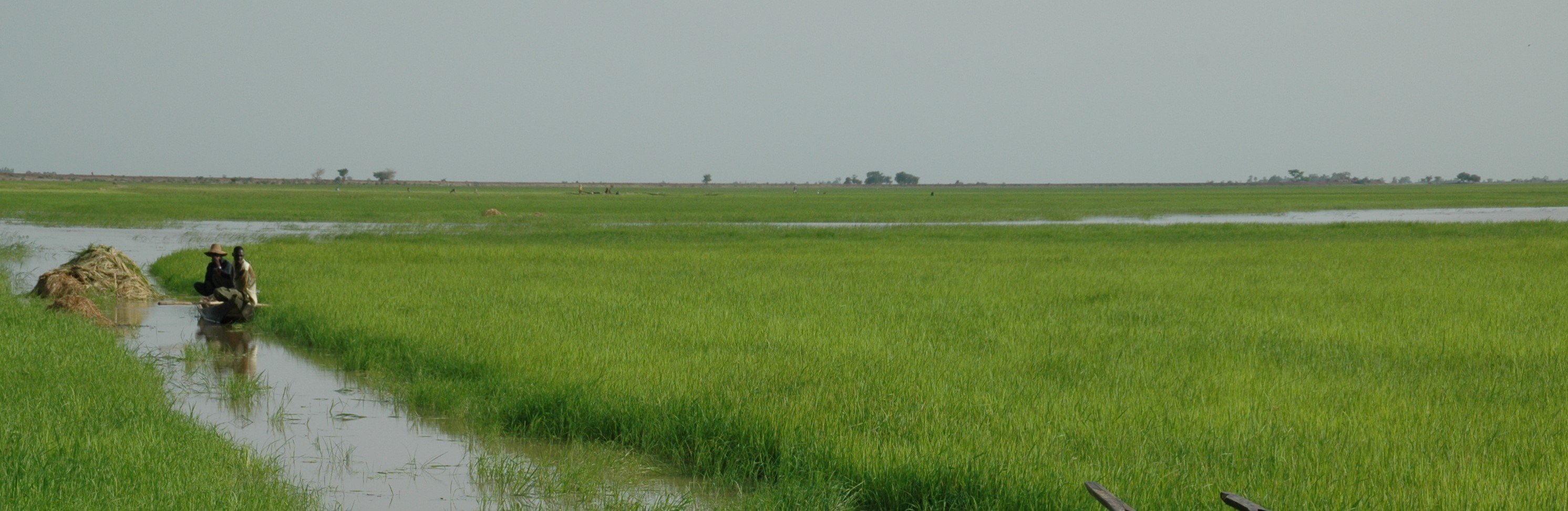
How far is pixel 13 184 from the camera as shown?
86375 millimetres

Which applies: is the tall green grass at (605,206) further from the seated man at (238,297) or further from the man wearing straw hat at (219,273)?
the seated man at (238,297)

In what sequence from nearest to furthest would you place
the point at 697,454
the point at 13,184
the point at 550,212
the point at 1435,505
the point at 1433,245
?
the point at 1435,505, the point at 697,454, the point at 1433,245, the point at 550,212, the point at 13,184

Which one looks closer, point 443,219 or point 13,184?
point 443,219

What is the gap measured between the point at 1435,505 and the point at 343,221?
38.7 metres

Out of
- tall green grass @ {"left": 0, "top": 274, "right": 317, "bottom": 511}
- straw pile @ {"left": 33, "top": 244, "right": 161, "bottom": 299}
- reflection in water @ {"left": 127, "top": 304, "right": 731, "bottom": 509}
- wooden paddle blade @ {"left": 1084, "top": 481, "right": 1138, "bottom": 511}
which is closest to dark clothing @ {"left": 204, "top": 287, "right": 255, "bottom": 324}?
straw pile @ {"left": 33, "top": 244, "right": 161, "bottom": 299}

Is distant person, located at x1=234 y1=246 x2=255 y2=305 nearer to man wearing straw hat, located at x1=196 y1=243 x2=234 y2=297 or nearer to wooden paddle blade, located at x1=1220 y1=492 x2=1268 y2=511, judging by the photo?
man wearing straw hat, located at x1=196 y1=243 x2=234 y2=297

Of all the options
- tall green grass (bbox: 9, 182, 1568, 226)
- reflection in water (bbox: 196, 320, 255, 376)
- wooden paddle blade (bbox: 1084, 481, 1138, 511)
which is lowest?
tall green grass (bbox: 9, 182, 1568, 226)

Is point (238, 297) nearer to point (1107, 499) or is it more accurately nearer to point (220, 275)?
point (220, 275)

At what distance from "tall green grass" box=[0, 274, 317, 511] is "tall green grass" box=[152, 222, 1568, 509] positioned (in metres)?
1.66

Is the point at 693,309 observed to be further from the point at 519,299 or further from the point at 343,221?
the point at 343,221

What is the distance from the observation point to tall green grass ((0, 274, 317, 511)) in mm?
4809

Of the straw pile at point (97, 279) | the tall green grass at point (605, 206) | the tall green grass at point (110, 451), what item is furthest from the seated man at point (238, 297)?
the tall green grass at point (605, 206)

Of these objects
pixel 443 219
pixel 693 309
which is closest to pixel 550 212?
pixel 443 219

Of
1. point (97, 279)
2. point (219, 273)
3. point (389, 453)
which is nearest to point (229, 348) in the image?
point (219, 273)
